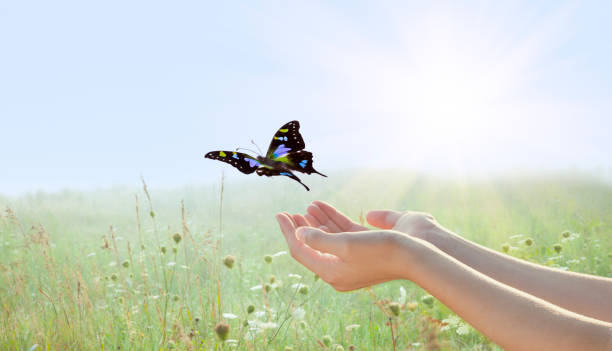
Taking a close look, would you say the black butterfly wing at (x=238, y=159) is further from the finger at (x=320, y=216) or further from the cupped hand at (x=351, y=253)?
the finger at (x=320, y=216)

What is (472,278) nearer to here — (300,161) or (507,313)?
(507,313)

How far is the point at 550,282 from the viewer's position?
1.48 m

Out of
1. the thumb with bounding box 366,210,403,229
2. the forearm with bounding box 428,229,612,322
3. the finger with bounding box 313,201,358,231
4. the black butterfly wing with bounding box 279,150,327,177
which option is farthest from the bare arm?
the black butterfly wing with bounding box 279,150,327,177

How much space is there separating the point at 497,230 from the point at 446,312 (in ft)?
6.48

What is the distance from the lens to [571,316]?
A: 104 centimetres

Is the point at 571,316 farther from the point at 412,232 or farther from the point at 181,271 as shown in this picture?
the point at 181,271

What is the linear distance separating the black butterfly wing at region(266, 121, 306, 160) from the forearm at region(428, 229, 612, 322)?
0.74 meters

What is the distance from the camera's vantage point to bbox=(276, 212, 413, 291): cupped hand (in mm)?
1415

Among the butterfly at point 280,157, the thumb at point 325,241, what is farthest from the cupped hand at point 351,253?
the butterfly at point 280,157

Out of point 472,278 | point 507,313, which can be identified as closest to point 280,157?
point 472,278

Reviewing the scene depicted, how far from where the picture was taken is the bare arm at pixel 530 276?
1407 mm

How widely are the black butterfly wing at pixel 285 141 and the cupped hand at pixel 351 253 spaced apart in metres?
0.29

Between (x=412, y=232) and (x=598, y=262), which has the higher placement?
(x=412, y=232)

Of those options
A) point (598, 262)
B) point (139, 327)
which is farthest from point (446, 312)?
point (139, 327)
